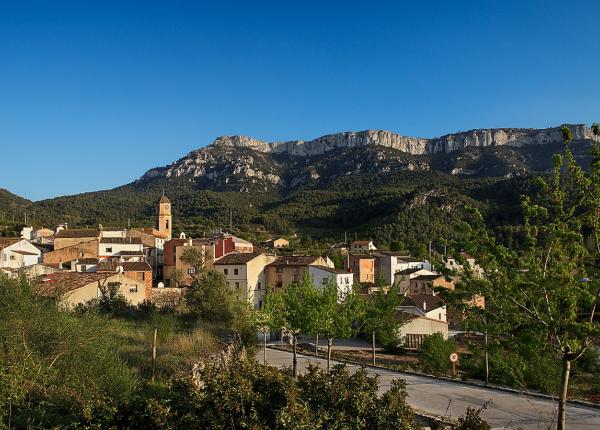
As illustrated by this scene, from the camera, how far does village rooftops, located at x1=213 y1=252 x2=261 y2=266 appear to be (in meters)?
52.4

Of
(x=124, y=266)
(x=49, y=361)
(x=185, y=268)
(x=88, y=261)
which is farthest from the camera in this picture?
(x=185, y=268)

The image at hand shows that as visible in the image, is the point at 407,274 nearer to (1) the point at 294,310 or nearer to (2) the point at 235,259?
(2) the point at 235,259

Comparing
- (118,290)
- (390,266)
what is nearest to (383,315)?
(118,290)

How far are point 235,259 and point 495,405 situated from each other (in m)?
39.4

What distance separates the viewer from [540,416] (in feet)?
45.2

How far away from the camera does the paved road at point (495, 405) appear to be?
13.4 metres

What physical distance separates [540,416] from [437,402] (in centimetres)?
309

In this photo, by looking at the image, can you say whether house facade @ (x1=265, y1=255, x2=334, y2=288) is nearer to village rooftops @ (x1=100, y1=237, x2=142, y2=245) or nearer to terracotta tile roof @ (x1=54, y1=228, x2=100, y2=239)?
village rooftops @ (x1=100, y1=237, x2=142, y2=245)

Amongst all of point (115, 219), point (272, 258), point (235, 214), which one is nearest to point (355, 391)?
point (272, 258)

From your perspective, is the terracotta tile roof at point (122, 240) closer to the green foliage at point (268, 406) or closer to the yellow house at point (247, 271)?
the yellow house at point (247, 271)

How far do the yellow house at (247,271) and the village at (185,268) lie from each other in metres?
0.10

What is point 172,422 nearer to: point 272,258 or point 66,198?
point 272,258

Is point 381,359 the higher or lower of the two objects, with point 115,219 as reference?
lower

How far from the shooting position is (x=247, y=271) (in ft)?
170
